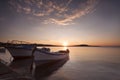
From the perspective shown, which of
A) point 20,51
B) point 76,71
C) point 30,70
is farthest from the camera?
point 20,51

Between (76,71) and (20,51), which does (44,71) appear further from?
(20,51)

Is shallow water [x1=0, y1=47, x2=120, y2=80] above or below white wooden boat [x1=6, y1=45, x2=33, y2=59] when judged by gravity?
below

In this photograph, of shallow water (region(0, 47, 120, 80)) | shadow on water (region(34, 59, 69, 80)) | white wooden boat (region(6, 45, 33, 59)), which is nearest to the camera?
shadow on water (region(34, 59, 69, 80))

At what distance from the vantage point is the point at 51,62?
1043 inches

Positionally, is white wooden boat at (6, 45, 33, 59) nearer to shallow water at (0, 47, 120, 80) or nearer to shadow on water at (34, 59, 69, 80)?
shallow water at (0, 47, 120, 80)

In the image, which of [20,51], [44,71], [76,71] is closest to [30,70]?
[44,71]

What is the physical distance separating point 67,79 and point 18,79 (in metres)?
9.17

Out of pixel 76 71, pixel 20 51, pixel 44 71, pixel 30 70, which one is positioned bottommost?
pixel 76 71

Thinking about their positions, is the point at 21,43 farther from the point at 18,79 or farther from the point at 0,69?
the point at 18,79

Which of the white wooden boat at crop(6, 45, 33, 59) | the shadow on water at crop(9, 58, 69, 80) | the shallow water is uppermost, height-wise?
the white wooden boat at crop(6, 45, 33, 59)

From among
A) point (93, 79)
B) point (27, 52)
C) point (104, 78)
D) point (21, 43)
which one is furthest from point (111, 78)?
point (21, 43)

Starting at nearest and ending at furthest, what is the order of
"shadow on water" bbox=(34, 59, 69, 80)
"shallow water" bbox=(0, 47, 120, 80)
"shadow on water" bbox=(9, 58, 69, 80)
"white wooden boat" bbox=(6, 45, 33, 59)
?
1. "shadow on water" bbox=(9, 58, 69, 80)
2. "shadow on water" bbox=(34, 59, 69, 80)
3. "shallow water" bbox=(0, 47, 120, 80)
4. "white wooden boat" bbox=(6, 45, 33, 59)

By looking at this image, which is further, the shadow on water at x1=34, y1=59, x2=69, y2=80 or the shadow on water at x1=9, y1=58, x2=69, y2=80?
the shadow on water at x1=34, y1=59, x2=69, y2=80

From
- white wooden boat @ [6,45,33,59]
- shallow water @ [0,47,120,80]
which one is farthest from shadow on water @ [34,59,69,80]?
white wooden boat @ [6,45,33,59]
